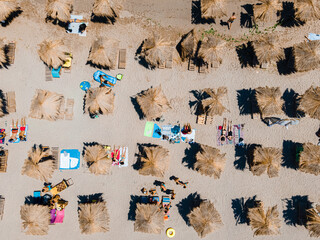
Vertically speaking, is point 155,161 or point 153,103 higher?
point 153,103

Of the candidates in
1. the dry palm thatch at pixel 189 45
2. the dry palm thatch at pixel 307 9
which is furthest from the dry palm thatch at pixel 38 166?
the dry palm thatch at pixel 307 9

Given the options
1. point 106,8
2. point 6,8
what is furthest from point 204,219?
point 6,8

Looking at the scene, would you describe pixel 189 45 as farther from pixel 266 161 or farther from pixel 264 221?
pixel 264 221

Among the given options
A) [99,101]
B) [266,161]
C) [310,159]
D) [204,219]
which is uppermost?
[99,101]

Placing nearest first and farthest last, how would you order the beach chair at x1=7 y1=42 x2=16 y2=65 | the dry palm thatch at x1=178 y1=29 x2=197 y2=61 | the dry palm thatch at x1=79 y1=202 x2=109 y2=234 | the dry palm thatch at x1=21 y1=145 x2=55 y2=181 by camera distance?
1. the dry palm thatch at x1=79 y1=202 x2=109 y2=234
2. the dry palm thatch at x1=21 y1=145 x2=55 y2=181
3. the dry palm thatch at x1=178 y1=29 x2=197 y2=61
4. the beach chair at x1=7 y1=42 x2=16 y2=65

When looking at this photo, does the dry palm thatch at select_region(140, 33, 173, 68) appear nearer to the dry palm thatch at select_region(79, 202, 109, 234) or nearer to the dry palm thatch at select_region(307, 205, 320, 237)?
the dry palm thatch at select_region(79, 202, 109, 234)

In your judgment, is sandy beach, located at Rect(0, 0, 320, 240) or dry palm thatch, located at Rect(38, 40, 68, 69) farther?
sandy beach, located at Rect(0, 0, 320, 240)

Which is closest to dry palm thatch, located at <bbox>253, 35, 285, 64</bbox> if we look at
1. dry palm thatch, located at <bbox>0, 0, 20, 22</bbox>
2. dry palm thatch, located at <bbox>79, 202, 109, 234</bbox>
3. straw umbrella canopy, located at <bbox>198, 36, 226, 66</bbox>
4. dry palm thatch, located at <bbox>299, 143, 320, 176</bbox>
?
straw umbrella canopy, located at <bbox>198, 36, 226, 66</bbox>

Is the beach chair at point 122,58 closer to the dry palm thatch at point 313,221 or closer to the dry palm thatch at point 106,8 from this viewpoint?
the dry palm thatch at point 106,8
